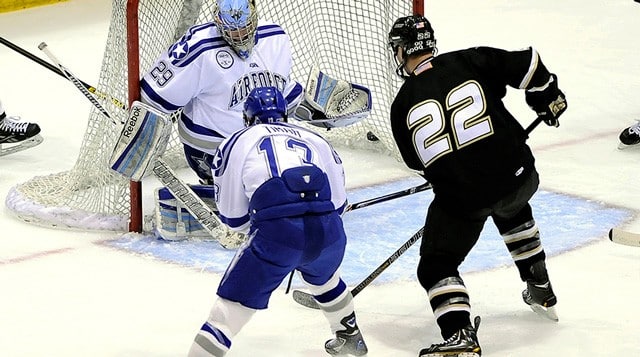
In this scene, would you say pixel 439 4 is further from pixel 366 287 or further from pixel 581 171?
pixel 366 287

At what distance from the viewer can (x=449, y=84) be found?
3520mm

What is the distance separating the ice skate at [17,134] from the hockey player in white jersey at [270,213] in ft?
8.10

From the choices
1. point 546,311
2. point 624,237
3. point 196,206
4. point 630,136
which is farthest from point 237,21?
point 630,136

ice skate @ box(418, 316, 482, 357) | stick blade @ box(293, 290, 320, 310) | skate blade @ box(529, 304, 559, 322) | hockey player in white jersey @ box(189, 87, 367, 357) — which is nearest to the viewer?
hockey player in white jersey @ box(189, 87, 367, 357)

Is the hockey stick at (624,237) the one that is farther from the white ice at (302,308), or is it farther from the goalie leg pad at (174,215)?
the goalie leg pad at (174,215)

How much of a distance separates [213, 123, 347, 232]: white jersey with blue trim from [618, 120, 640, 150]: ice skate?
2.56 m

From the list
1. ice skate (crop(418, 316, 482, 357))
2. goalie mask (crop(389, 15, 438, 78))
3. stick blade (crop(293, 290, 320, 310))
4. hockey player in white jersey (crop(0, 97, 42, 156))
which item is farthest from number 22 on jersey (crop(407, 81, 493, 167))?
hockey player in white jersey (crop(0, 97, 42, 156))

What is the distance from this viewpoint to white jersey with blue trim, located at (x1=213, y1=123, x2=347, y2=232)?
330 centimetres

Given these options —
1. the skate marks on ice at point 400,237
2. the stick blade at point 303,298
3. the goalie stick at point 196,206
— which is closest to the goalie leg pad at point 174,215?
the skate marks on ice at point 400,237

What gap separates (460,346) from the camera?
→ 3441 millimetres

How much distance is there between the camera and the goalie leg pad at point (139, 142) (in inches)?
169

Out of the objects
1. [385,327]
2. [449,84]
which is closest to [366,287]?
[385,327]

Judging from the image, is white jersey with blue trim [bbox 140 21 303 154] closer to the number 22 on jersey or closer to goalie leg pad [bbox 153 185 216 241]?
goalie leg pad [bbox 153 185 216 241]

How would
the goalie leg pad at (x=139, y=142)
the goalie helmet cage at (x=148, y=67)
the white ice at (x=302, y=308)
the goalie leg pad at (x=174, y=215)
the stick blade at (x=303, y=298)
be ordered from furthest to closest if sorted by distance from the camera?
the goalie helmet cage at (x=148, y=67) → the goalie leg pad at (x=174, y=215) → the goalie leg pad at (x=139, y=142) → the stick blade at (x=303, y=298) → the white ice at (x=302, y=308)
